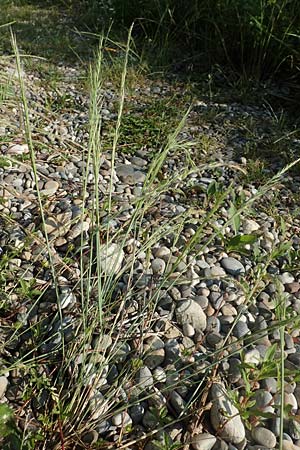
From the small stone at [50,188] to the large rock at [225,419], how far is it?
1033 millimetres

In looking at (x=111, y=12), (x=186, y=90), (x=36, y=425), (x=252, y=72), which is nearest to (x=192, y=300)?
(x=36, y=425)

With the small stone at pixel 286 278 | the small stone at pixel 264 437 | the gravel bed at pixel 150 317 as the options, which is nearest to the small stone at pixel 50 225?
the gravel bed at pixel 150 317

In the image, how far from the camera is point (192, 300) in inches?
62.1

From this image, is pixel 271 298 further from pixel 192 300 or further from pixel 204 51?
pixel 204 51

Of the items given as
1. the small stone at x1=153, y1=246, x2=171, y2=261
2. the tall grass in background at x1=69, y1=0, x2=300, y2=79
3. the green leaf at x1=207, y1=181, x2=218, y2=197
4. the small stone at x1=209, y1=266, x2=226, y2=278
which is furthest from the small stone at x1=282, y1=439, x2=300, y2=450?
the tall grass in background at x1=69, y1=0, x2=300, y2=79

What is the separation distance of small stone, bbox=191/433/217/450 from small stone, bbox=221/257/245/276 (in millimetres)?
632

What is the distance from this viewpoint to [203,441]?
123 cm

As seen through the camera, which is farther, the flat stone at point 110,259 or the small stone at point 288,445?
the flat stone at point 110,259

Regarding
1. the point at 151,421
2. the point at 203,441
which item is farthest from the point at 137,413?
the point at 203,441

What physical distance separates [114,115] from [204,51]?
1.16m

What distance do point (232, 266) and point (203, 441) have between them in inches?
26.8

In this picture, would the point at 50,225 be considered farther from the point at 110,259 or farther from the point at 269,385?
the point at 269,385

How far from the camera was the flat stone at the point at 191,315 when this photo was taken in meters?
1.52

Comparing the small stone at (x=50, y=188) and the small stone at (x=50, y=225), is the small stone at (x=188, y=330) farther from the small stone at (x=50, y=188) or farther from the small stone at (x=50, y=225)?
the small stone at (x=50, y=188)
